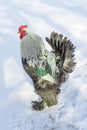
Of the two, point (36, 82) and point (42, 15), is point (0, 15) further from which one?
point (36, 82)

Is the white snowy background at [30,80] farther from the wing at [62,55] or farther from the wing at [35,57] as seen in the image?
the wing at [35,57]

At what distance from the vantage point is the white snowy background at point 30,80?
4.49 m

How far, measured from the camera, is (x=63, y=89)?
4.91 metres

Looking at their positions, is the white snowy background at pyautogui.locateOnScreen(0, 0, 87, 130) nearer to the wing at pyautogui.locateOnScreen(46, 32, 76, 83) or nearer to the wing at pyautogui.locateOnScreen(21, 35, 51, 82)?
the wing at pyautogui.locateOnScreen(46, 32, 76, 83)

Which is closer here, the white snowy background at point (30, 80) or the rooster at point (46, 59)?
the rooster at point (46, 59)

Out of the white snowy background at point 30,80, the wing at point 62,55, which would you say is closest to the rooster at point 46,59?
the wing at point 62,55

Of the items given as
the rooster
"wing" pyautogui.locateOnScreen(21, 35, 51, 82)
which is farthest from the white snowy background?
"wing" pyautogui.locateOnScreen(21, 35, 51, 82)

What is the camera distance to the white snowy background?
14.7ft

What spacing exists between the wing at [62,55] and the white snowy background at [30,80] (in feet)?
1.42

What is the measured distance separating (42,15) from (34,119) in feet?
10.1

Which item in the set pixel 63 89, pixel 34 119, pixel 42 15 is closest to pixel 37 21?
pixel 42 15

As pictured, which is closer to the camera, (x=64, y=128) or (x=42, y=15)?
(x=64, y=128)

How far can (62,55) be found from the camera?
4.31m

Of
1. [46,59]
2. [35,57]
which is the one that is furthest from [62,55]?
[35,57]
